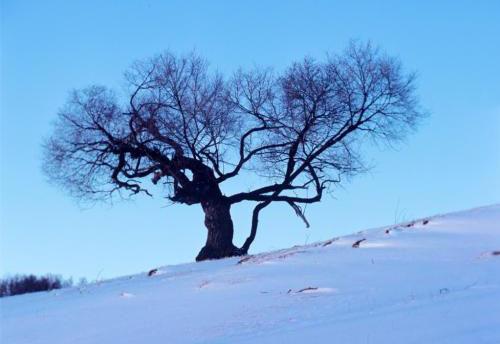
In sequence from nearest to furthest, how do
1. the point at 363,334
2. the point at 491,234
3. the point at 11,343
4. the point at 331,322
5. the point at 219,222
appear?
the point at 363,334 → the point at 331,322 → the point at 11,343 → the point at 491,234 → the point at 219,222

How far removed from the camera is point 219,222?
55.8 feet

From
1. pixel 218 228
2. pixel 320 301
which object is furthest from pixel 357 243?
pixel 218 228

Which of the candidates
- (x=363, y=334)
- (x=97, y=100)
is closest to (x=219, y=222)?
(x=97, y=100)

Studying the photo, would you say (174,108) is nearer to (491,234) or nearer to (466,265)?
(491,234)

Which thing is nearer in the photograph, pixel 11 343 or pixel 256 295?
pixel 11 343

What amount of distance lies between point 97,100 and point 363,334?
12805 mm

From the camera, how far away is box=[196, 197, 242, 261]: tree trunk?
16875 mm

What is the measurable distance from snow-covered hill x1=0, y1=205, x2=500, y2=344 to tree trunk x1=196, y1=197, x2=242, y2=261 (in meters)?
5.87

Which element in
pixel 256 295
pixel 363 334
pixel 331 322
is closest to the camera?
pixel 363 334

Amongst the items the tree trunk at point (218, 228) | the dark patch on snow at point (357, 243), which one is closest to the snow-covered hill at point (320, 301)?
the dark patch on snow at point (357, 243)

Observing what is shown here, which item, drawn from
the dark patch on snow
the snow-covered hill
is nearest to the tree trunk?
the snow-covered hill

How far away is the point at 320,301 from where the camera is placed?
7.11m

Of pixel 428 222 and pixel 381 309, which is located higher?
pixel 428 222

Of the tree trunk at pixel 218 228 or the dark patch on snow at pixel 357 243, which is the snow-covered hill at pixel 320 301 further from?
the tree trunk at pixel 218 228
